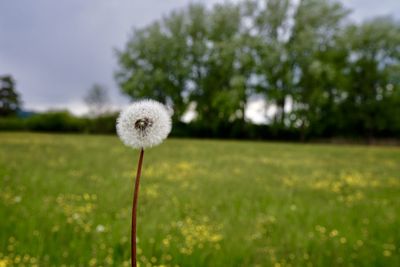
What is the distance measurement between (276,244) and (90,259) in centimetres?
191

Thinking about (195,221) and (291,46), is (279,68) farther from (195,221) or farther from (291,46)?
(195,221)

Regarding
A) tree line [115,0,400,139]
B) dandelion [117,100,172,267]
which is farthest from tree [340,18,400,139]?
dandelion [117,100,172,267]

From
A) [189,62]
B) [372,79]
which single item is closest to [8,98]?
[189,62]

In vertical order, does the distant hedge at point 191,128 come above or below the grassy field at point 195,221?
above

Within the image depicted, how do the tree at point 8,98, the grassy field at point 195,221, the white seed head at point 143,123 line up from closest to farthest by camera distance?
1. the white seed head at point 143,123
2. the grassy field at point 195,221
3. the tree at point 8,98

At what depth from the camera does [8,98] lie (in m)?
46.7

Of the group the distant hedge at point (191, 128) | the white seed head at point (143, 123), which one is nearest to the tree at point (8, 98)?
the distant hedge at point (191, 128)

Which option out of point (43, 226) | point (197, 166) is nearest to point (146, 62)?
point (197, 166)

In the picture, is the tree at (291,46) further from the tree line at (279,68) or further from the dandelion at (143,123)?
the dandelion at (143,123)

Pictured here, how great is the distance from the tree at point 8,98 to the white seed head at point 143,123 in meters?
52.2

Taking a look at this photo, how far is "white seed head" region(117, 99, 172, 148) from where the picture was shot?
1.09 meters

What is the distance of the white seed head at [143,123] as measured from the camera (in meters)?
1.09

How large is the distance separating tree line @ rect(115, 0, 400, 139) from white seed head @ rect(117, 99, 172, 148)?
29.7m

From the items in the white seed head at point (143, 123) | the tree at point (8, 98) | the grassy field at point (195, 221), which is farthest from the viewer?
the tree at point (8, 98)
